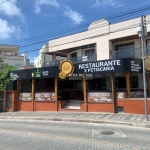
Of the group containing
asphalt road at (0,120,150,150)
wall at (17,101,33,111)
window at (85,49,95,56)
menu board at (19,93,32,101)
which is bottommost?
asphalt road at (0,120,150,150)

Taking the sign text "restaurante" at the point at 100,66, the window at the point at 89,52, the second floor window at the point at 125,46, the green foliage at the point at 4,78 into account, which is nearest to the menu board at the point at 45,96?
the green foliage at the point at 4,78

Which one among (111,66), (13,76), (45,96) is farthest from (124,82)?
(13,76)

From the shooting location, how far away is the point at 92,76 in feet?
76.1

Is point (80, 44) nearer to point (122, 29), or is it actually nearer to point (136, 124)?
point (122, 29)

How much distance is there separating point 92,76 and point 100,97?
18.7ft

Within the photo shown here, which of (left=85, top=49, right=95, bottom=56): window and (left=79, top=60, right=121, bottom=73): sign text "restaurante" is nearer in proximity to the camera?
(left=79, top=60, right=121, bottom=73): sign text "restaurante"

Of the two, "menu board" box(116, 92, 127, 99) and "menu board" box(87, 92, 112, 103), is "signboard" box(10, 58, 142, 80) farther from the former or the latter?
"menu board" box(116, 92, 127, 99)

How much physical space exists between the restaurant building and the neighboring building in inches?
929

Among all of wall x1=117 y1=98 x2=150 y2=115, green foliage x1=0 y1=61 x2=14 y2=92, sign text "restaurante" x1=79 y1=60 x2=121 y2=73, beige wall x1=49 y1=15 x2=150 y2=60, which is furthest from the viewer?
beige wall x1=49 y1=15 x2=150 y2=60

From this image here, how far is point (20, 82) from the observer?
75.7ft

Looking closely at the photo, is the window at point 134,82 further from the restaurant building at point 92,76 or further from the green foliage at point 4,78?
the green foliage at point 4,78

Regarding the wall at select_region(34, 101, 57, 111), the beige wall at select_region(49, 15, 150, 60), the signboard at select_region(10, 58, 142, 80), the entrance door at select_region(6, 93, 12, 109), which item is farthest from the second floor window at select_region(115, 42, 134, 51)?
the entrance door at select_region(6, 93, 12, 109)

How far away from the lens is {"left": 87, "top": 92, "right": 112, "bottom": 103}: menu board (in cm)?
1736

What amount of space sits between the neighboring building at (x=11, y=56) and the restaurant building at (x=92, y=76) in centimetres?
2359
